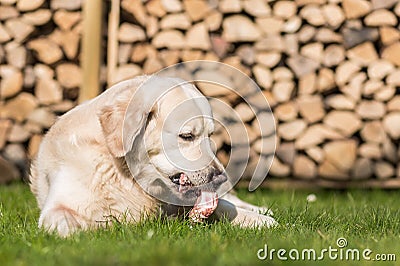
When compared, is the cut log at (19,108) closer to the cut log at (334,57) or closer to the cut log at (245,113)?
the cut log at (245,113)

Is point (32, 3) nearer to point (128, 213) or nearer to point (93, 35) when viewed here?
point (93, 35)

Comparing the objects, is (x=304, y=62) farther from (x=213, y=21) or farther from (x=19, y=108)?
(x=19, y=108)

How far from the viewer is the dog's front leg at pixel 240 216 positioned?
3229 mm

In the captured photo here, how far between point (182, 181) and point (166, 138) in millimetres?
194

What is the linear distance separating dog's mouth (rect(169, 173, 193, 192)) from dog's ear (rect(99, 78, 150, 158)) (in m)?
0.25

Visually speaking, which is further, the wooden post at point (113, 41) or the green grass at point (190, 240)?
the wooden post at point (113, 41)

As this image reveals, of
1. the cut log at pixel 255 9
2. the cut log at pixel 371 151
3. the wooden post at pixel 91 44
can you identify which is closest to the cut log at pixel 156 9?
the wooden post at pixel 91 44

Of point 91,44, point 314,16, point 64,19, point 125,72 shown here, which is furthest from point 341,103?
point 64,19

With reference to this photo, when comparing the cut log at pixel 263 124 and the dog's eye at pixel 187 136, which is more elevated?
the dog's eye at pixel 187 136

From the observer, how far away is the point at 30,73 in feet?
18.5

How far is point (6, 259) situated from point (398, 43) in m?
→ 4.09

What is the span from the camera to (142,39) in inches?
223

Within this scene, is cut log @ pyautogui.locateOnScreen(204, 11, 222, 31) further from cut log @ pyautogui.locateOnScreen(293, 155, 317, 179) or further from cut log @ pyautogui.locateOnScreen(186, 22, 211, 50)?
cut log @ pyautogui.locateOnScreen(293, 155, 317, 179)

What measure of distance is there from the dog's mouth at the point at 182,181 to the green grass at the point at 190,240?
151 millimetres
